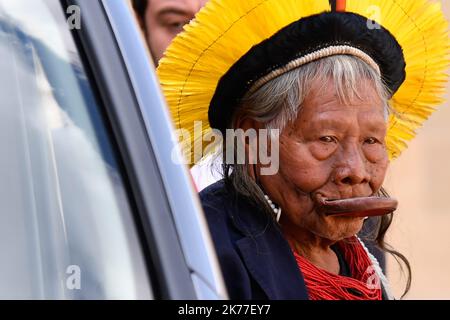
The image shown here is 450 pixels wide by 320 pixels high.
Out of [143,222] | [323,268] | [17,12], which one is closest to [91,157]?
[143,222]

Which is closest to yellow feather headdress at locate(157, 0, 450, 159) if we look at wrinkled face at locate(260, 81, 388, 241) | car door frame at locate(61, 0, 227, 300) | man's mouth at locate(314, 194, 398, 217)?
wrinkled face at locate(260, 81, 388, 241)

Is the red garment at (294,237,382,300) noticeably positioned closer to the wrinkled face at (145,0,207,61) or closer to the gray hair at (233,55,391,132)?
the gray hair at (233,55,391,132)

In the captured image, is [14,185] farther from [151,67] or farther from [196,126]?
[196,126]

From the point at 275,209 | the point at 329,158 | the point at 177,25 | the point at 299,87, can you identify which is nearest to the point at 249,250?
the point at 275,209

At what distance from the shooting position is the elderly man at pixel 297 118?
2.58m

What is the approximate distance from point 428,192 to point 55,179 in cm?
647

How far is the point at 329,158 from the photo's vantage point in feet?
8.55

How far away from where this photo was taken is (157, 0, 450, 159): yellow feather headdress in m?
2.60

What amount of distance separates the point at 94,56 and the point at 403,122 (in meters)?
1.63

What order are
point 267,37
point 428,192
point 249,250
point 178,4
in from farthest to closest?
point 428,192 < point 178,4 < point 267,37 < point 249,250

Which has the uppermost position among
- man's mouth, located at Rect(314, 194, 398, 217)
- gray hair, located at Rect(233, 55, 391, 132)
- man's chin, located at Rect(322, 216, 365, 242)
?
gray hair, located at Rect(233, 55, 391, 132)

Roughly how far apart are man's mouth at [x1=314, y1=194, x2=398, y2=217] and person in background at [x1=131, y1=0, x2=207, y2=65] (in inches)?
58.0

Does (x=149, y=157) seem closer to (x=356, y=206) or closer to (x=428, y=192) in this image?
(x=356, y=206)

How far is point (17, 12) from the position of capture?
1.77m
